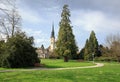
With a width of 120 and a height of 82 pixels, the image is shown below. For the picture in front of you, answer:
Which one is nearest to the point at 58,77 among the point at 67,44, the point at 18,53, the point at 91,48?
the point at 18,53

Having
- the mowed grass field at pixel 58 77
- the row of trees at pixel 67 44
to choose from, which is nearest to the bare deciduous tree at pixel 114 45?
the row of trees at pixel 67 44

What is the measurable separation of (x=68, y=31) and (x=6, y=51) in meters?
35.5

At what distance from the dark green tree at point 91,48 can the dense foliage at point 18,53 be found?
51581mm

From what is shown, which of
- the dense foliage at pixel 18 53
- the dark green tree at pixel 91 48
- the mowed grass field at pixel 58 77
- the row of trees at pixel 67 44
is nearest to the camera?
the mowed grass field at pixel 58 77

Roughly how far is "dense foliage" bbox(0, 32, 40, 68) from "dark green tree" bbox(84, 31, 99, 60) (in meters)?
51.6

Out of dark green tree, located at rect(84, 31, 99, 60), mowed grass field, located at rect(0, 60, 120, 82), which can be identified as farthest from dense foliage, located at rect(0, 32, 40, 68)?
dark green tree, located at rect(84, 31, 99, 60)

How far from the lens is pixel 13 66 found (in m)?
34.6

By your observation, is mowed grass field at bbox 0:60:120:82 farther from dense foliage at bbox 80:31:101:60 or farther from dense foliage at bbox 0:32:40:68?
dense foliage at bbox 80:31:101:60

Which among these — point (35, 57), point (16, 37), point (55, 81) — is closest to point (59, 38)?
point (35, 57)

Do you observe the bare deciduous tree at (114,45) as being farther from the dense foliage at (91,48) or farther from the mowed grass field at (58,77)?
the mowed grass field at (58,77)

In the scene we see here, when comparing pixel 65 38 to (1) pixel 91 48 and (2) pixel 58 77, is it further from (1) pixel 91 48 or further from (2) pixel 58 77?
(2) pixel 58 77

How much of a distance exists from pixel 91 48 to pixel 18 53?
58.9 metres

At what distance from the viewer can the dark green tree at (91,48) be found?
3509 inches

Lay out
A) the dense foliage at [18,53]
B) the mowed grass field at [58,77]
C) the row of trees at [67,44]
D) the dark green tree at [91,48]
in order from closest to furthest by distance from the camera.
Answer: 1. the mowed grass field at [58,77]
2. the dense foliage at [18,53]
3. the row of trees at [67,44]
4. the dark green tree at [91,48]
